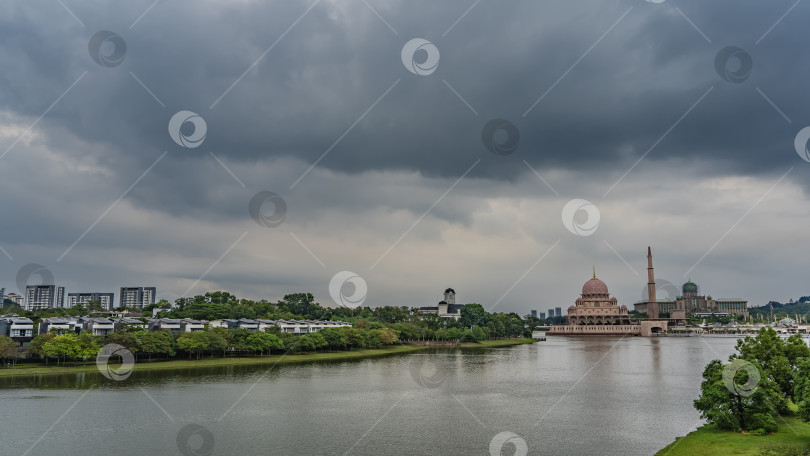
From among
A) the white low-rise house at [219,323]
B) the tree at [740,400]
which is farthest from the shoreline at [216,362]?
the tree at [740,400]

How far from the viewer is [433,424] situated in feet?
108

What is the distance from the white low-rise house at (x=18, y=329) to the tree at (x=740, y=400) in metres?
79.3

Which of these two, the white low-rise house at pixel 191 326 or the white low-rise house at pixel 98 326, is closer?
the white low-rise house at pixel 98 326

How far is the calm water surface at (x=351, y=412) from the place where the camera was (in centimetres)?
2814

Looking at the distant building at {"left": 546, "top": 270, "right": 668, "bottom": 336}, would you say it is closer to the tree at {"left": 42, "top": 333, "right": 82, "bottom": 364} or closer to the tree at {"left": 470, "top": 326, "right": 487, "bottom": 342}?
the tree at {"left": 470, "top": 326, "right": 487, "bottom": 342}

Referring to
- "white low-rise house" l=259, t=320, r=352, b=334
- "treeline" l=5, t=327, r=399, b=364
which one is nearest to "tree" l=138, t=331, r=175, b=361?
"treeline" l=5, t=327, r=399, b=364

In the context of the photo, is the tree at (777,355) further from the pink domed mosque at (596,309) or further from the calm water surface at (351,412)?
Result: the pink domed mosque at (596,309)

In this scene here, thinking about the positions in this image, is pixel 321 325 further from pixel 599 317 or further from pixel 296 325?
pixel 599 317

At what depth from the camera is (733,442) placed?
25.8 metres

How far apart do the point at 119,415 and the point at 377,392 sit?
66.5 ft

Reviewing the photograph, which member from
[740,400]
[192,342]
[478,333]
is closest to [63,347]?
[192,342]

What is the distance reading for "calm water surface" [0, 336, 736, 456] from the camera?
28.1 meters

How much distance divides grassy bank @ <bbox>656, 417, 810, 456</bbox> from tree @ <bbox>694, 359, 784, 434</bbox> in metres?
0.65

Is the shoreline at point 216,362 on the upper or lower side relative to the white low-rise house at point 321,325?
lower
